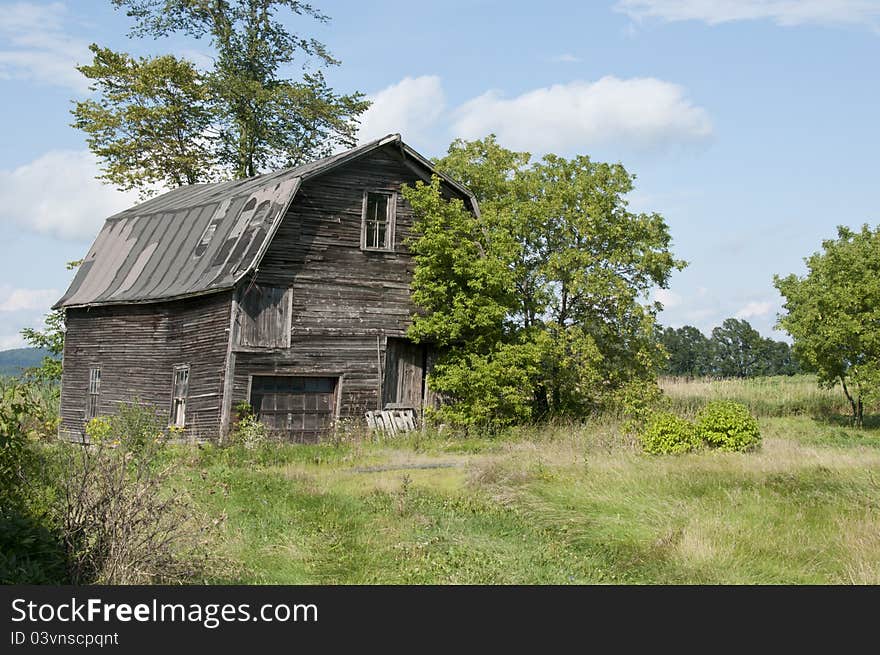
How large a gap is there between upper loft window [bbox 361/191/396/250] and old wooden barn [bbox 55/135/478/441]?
3 cm

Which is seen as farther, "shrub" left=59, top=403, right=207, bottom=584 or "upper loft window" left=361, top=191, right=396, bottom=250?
"upper loft window" left=361, top=191, right=396, bottom=250

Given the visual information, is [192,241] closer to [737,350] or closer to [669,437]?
[669,437]

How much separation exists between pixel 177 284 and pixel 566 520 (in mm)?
14267

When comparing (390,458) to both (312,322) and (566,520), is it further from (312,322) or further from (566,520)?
(566,520)

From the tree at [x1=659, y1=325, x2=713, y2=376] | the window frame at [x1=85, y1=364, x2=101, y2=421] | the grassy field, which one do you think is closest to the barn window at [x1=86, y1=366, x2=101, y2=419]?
the window frame at [x1=85, y1=364, x2=101, y2=421]

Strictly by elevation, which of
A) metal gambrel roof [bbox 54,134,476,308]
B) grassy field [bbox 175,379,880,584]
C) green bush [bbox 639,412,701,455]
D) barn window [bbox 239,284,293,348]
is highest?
metal gambrel roof [bbox 54,134,476,308]

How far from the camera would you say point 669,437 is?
18188mm

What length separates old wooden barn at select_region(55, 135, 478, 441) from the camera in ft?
71.7

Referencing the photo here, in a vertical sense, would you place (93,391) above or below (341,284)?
below

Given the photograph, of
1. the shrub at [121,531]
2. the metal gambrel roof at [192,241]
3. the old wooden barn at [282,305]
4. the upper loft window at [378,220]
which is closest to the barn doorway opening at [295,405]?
the old wooden barn at [282,305]

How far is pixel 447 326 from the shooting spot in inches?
927

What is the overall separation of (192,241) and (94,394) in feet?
19.5

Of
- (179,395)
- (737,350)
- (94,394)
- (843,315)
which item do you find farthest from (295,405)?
(737,350)

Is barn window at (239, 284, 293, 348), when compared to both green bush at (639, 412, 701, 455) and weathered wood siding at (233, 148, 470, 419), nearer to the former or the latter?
weathered wood siding at (233, 148, 470, 419)
